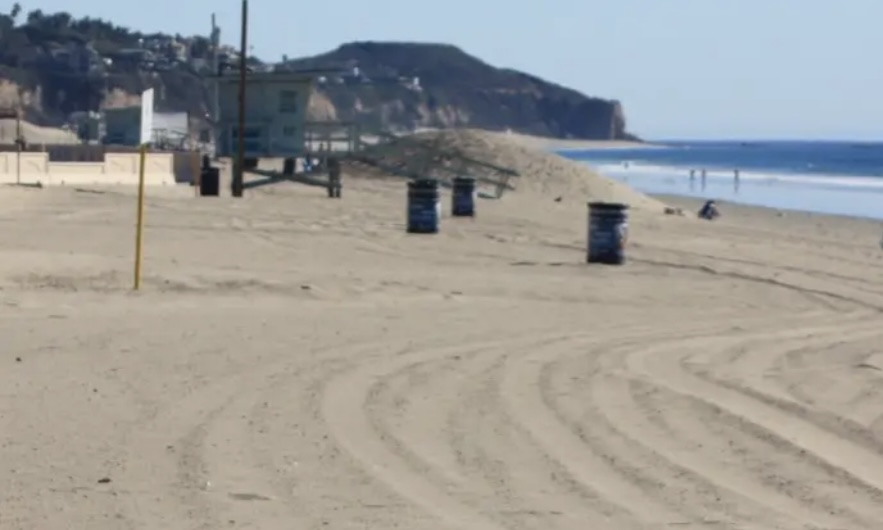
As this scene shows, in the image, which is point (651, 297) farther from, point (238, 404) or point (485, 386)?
point (238, 404)

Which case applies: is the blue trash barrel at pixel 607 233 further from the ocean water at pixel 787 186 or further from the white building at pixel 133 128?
the white building at pixel 133 128

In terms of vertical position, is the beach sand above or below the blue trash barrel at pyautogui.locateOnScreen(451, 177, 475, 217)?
below

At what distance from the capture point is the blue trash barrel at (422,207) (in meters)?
24.1

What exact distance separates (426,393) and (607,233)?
10447mm

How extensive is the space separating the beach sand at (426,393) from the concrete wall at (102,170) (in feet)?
61.7

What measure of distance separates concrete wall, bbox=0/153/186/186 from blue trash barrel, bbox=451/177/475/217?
9035 mm

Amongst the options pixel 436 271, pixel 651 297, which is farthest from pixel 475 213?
pixel 651 297

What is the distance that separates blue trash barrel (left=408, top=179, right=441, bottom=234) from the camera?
24125 millimetres

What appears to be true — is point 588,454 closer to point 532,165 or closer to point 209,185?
point 209,185

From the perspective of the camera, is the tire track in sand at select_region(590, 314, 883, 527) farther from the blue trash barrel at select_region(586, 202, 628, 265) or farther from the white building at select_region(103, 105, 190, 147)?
the white building at select_region(103, 105, 190, 147)

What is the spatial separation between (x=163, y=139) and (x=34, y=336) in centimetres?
5535

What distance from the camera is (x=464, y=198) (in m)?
30.5

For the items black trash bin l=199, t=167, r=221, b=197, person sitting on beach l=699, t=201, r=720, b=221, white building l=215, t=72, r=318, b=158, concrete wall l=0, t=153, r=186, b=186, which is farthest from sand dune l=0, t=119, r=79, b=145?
person sitting on beach l=699, t=201, r=720, b=221

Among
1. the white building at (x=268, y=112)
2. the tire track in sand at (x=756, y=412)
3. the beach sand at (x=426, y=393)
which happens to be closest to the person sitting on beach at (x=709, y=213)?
the white building at (x=268, y=112)
